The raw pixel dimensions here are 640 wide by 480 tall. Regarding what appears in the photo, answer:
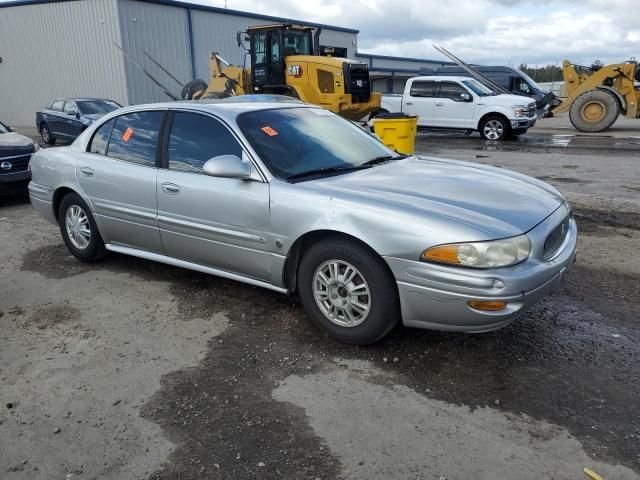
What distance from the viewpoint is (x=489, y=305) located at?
297 centimetres

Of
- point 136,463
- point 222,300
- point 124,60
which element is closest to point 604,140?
point 222,300

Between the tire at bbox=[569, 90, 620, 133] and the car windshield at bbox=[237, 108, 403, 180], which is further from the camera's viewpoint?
the tire at bbox=[569, 90, 620, 133]

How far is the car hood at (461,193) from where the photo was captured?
10.4 feet

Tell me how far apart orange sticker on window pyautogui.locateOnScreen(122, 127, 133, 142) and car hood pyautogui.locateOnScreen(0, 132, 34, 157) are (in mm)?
Answer: 4450

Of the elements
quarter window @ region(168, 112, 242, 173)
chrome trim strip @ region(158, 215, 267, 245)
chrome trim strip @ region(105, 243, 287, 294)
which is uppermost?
quarter window @ region(168, 112, 242, 173)

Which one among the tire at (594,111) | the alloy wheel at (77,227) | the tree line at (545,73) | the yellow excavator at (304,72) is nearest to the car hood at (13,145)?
the alloy wheel at (77,227)

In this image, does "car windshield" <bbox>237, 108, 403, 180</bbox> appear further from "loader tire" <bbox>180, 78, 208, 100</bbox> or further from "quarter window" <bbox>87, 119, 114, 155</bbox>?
"loader tire" <bbox>180, 78, 208, 100</bbox>

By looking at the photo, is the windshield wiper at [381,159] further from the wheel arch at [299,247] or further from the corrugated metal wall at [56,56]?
the corrugated metal wall at [56,56]

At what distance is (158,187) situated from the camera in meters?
4.26

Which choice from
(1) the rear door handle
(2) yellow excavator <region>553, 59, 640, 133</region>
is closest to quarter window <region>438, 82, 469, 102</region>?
(2) yellow excavator <region>553, 59, 640, 133</region>

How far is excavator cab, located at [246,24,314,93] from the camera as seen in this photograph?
15.4 metres

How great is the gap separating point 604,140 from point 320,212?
14.8 meters

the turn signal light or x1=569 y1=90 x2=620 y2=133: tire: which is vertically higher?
x1=569 y1=90 x2=620 y2=133: tire

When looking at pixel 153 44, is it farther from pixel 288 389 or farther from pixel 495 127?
pixel 288 389
